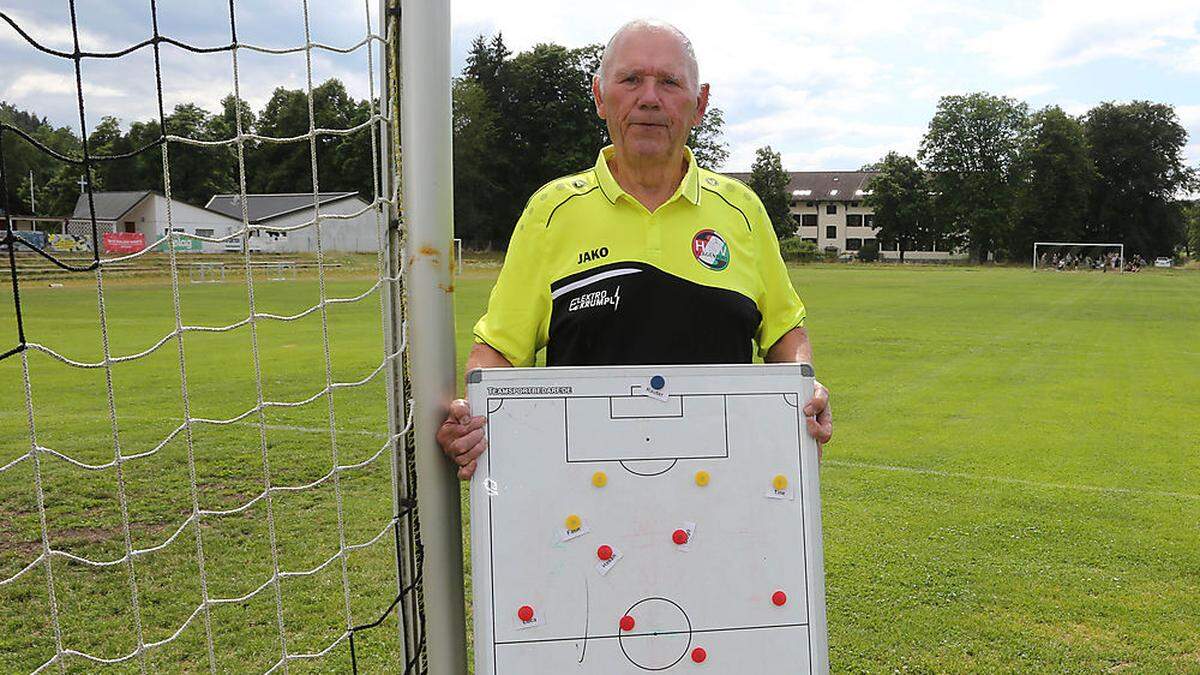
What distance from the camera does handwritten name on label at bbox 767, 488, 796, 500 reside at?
1941 mm

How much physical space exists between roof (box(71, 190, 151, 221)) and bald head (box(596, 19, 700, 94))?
1.25 meters

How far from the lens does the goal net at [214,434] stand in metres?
2.12

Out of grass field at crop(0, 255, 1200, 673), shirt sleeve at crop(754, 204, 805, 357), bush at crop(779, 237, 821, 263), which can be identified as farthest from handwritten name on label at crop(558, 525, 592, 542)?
bush at crop(779, 237, 821, 263)

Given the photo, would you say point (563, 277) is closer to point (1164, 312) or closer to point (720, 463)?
point (720, 463)

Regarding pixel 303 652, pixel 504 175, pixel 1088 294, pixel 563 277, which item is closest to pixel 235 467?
pixel 303 652

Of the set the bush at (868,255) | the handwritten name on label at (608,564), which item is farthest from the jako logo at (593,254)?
the bush at (868,255)

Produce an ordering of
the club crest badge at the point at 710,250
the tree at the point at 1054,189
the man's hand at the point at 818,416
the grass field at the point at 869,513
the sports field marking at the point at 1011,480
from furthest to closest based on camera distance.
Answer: the tree at the point at 1054,189 < the sports field marking at the point at 1011,480 < the grass field at the point at 869,513 < the club crest badge at the point at 710,250 < the man's hand at the point at 818,416

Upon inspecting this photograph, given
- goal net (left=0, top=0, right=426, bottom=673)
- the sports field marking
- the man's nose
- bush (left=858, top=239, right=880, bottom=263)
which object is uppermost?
bush (left=858, top=239, right=880, bottom=263)

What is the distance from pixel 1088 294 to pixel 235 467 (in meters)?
26.5

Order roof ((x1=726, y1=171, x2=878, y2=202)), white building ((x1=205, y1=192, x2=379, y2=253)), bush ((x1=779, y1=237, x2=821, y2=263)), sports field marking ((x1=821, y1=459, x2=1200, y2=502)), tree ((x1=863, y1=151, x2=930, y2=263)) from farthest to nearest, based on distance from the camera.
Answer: roof ((x1=726, y1=171, x2=878, y2=202))
tree ((x1=863, y1=151, x2=930, y2=263))
bush ((x1=779, y1=237, x2=821, y2=263))
sports field marking ((x1=821, y1=459, x2=1200, y2=502))
white building ((x1=205, y1=192, x2=379, y2=253))

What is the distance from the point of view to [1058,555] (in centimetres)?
457

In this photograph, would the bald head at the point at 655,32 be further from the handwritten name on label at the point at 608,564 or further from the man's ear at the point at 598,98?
the handwritten name on label at the point at 608,564

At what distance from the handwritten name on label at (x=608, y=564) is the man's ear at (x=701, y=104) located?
1.05 m

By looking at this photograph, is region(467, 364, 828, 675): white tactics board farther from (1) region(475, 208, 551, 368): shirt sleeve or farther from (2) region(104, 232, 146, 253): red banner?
(2) region(104, 232, 146, 253): red banner
